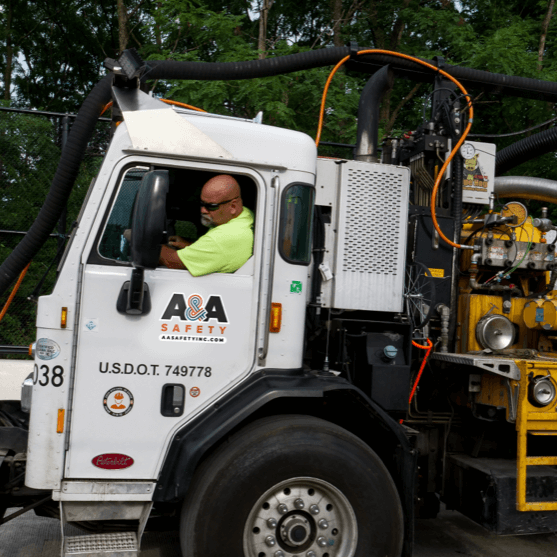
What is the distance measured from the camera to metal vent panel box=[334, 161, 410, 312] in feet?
12.9

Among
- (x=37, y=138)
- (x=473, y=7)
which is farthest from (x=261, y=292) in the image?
(x=473, y=7)

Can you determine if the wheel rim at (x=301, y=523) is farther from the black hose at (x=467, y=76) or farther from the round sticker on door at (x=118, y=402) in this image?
the black hose at (x=467, y=76)

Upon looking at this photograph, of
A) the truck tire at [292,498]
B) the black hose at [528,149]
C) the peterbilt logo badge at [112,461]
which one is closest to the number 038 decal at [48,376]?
the peterbilt logo badge at [112,461]

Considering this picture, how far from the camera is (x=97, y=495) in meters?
3.21

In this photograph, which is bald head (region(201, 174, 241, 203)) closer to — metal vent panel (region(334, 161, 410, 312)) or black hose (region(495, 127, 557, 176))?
metal vent panel (region(334, 161, 410, 312))

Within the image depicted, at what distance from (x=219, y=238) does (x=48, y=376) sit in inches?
47.3

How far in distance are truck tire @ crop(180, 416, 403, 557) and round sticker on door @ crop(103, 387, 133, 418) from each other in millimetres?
539

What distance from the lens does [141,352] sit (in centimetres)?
328

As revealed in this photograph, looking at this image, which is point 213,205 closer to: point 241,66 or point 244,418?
point 244,418

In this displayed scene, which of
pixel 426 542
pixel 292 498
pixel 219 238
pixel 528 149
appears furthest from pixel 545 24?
pixel 292 498

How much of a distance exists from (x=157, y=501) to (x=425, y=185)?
120 inches

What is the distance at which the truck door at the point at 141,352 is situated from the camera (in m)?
3.21

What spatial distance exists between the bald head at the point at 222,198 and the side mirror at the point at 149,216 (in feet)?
1.59

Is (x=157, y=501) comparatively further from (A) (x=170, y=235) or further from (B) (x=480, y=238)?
(B) (x=480, y=238)
